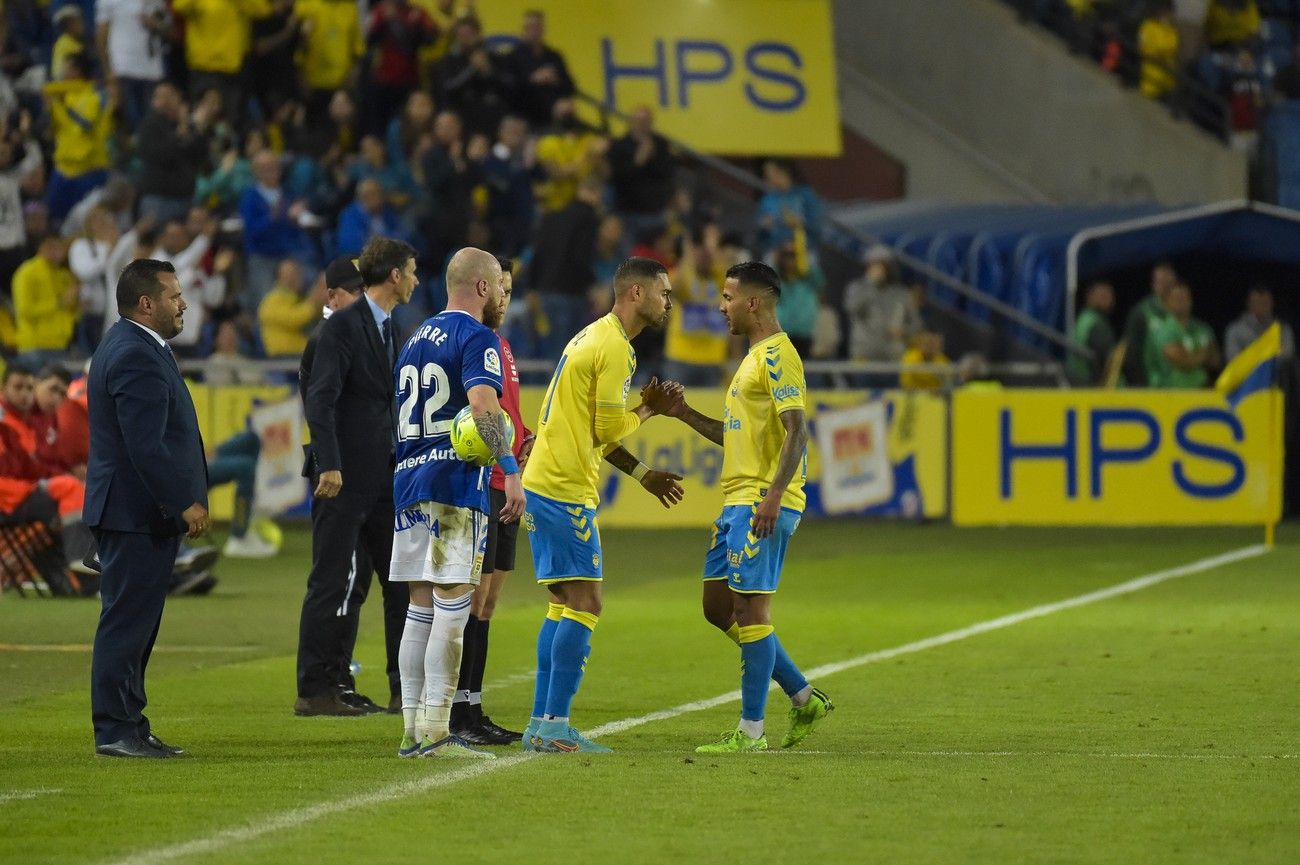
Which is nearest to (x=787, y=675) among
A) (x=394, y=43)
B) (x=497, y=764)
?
(x=497, y=764)

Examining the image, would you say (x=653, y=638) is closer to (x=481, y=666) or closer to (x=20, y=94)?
(x=481, y=666)

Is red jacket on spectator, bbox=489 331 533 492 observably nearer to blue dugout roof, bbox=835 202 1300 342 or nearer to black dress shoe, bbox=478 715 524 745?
black dress shoe, bbox=478 715 524 745

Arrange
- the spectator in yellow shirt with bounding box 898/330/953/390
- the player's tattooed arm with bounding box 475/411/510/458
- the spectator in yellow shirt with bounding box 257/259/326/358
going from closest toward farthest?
the player's tattooed arm with bounding box 475/411/510/458, the spectator in yellow shirt with bounding box 257/259/326/358, the spectator in yellow shirt with bounding box 898/330/953/390

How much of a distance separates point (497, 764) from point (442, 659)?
46 cm

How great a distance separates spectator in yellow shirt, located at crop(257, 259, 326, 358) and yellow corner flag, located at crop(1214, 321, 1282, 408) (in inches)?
353

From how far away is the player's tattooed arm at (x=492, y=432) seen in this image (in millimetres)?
8766

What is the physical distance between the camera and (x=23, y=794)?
8195 millimetres

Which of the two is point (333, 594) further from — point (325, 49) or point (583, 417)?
point (325, 49)

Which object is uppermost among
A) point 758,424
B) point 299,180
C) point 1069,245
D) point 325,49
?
point 325,49

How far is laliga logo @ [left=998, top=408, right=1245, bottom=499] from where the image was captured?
2256 centimetres

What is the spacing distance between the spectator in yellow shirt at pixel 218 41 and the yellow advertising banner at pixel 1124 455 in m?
8.44

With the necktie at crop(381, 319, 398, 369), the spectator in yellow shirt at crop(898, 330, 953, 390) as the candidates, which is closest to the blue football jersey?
the necktie at crop(381, 319, 398, 369)

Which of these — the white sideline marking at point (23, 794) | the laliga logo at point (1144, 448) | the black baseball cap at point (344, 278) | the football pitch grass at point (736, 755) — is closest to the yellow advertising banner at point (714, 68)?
the laliga logo at point (1144, 448)

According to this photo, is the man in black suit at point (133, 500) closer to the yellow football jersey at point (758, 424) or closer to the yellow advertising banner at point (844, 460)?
the yellow football jersey at point (758, 424)
